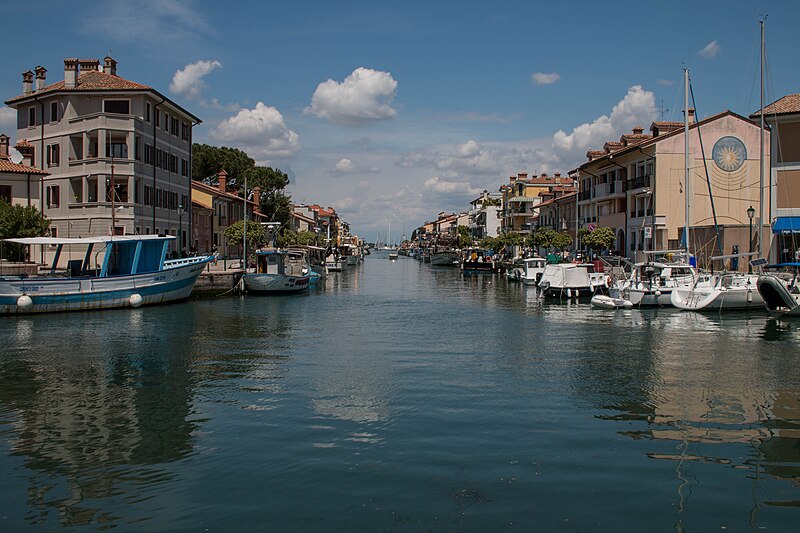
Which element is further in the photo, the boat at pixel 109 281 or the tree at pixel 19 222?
the tree at pixel 19 222

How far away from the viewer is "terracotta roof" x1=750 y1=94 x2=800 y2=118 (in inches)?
1746

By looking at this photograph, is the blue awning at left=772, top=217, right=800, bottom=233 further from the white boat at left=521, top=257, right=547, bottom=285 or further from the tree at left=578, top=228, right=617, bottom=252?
the white boat at left=521, top=257, right=547, bottom=285

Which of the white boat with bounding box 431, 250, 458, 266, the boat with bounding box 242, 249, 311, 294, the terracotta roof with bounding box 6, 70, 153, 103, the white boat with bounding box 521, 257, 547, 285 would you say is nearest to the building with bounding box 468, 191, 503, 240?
the white boat with bounding box 431, 250, 458, 266

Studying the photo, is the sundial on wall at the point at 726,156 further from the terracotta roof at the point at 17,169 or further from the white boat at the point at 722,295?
the terracotta roof at the point at 17,169

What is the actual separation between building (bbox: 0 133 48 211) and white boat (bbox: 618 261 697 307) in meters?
37.6

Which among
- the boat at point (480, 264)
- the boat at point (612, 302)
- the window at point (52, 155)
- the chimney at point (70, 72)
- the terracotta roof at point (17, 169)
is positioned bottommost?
the boat at point (612, 302)

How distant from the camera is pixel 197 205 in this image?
67.9m

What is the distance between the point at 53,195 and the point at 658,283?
39321mm

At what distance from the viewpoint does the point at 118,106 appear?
49.4 meters

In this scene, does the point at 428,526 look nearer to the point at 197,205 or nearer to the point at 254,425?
the point at 254,425

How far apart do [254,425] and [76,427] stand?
3.37m

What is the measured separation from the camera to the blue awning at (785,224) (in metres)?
42.9

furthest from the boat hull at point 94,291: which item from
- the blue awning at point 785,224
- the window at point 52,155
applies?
the blue awning at point 785,224

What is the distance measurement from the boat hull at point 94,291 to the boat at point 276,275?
6373mm
